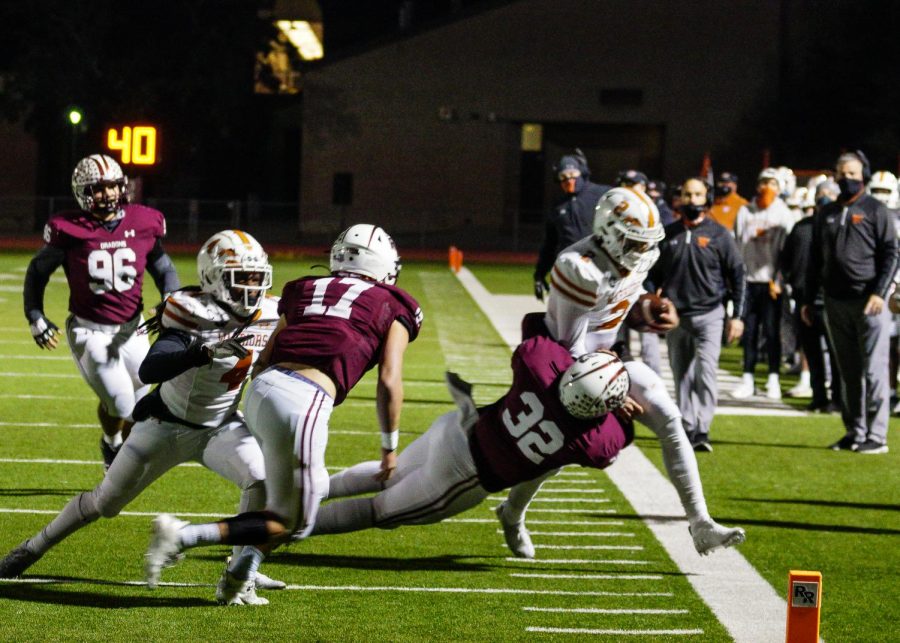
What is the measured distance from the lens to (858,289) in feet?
34.0

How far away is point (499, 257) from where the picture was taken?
38.1 meters

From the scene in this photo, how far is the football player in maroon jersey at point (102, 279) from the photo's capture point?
8.34 metres

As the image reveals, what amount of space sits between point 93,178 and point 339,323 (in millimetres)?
2994

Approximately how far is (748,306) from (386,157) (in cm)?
3080

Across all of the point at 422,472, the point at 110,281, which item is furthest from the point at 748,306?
the point at 422,472

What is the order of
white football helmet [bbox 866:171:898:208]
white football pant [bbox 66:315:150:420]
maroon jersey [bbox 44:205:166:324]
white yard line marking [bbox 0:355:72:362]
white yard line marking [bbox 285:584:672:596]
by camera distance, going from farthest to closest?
white yard line marking [bbox 0:355:72:362] < white football helmet [bbox 866:171:898:208] < maroon jersey [bbox 44:205:166:324] < white football pant [bbox 66:315:150:420] < white yard line marking [bbox 285:584:672:596]

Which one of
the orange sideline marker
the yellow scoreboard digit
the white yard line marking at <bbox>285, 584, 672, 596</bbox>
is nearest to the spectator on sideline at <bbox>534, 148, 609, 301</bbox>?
the white yard line marking at <bbox>285, 584, 672, 596</bbox>

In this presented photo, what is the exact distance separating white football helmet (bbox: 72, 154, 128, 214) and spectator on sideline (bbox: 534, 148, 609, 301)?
3.99 meters

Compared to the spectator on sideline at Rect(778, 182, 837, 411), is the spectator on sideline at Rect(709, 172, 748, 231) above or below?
above

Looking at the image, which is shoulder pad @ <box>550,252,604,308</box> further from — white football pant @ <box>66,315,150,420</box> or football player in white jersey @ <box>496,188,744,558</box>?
white football pant @ <box>66,315,150,420</box>

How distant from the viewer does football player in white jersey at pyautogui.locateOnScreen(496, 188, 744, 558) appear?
21.6 feet

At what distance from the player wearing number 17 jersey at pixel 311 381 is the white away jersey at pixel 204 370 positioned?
22 centimetres

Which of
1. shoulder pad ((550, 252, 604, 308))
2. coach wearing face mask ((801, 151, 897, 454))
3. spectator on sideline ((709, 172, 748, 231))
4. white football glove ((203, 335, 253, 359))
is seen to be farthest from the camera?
spectator on sideline ((709, 172, 748, 231))

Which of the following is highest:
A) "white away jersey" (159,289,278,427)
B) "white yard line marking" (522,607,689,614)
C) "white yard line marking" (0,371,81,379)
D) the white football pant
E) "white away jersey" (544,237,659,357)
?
"white away jersey" (544,237,659,357)
